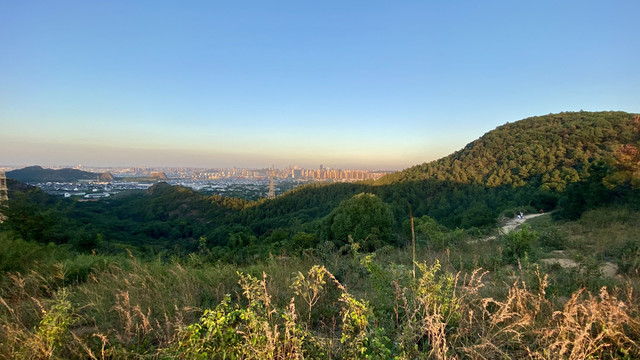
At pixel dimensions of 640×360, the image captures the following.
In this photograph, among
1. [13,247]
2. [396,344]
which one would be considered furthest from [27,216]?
[396,344]

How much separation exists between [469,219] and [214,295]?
85.9 feet

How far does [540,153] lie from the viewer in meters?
41.7

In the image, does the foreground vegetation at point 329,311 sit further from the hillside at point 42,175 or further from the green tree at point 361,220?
the hillside at point 42,175

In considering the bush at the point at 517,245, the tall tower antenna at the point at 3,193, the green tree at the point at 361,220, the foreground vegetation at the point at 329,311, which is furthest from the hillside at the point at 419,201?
the foreground vegetation at the point at 329,311

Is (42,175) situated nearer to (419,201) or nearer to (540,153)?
(419,201)

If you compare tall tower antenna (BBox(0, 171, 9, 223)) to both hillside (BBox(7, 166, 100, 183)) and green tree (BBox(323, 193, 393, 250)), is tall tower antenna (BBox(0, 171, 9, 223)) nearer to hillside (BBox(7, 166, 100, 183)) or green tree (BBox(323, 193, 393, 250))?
green tree (BBox(323, 193, 393, 250))

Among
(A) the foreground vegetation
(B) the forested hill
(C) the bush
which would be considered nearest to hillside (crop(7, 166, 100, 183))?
(A) the foreground vegetation

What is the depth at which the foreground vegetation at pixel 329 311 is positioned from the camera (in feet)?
6.63

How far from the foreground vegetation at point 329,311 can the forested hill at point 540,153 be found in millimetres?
34841

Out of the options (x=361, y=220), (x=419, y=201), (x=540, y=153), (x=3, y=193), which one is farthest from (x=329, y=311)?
(x=540, y=153)

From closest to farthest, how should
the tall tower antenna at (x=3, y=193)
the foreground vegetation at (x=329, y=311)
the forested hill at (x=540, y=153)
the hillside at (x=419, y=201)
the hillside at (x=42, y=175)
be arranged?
1. the foreground vegetation at (x=329, y=311)
2. the tall tower antenna at (x=3, y=193)
3. the hillside at (x=419, y=201)
4. the forested hill at (x=540, y=153)
5. the hillside at (x=42, y=175)

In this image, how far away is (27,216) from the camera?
1023 cm

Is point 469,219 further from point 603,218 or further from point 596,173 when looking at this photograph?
point 603,218

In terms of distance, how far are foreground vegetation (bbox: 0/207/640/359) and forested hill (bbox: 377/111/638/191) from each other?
3484 cm
